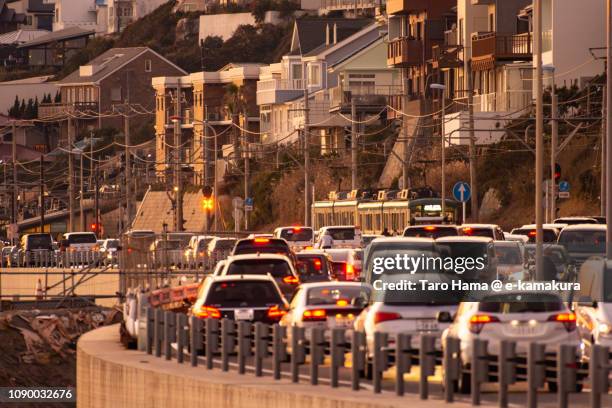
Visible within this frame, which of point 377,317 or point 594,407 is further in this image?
point 377,317

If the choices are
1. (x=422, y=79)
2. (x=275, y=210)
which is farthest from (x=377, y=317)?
(x=275, y=210)

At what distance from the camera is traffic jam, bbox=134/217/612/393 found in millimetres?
25406

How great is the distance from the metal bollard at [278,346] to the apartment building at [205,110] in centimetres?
12501

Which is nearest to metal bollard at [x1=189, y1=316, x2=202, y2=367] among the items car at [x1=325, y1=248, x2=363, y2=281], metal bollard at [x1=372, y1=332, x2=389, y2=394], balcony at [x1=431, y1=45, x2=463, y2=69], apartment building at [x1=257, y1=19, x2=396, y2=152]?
metal bollard at [x1=372, y1=332, x2=389, y2=394]

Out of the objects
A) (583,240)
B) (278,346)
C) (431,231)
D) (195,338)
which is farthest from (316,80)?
(278,346)

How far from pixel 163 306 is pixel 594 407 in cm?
1839

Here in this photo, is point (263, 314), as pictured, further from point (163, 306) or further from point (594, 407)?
point (594, 407)

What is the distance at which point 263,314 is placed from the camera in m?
32.9

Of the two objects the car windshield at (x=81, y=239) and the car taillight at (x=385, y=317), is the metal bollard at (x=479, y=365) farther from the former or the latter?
the car windshield at (x=81, y=239)

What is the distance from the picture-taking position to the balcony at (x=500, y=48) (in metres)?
95.6

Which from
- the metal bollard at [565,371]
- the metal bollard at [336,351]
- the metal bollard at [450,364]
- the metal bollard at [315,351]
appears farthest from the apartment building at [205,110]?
the metal bollard at [565,371]

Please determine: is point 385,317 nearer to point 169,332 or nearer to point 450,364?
point 169,332

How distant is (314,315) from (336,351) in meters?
5.90

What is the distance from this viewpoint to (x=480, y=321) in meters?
25.4
